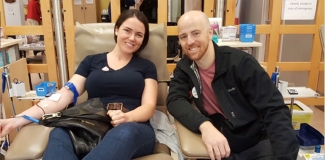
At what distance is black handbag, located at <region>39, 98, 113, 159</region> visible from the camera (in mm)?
1243

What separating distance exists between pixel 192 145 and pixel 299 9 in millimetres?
1672

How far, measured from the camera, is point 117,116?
4.33 feet

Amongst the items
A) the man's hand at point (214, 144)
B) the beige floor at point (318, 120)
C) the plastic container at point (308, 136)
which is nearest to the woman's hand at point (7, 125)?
the man's hand at point (214, 144)

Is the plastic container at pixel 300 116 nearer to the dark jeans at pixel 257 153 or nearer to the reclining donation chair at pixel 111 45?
the dark jeans at pixel 257 153

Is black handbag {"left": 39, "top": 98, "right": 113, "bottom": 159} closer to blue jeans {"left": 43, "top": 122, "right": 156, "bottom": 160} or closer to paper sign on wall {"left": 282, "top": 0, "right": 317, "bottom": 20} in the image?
blue jeans {"left": 43, "top": 122, "right": 156, "bottom": 160}

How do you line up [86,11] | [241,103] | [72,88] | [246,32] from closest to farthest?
[241,103]
[72,88]
[246,32]
[86,11]

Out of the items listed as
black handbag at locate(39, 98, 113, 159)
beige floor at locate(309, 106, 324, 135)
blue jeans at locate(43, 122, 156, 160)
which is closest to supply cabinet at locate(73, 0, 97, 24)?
beige floor at locate(309, 106, 324, 135)

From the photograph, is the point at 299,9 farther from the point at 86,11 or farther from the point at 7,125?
the point at 86,11

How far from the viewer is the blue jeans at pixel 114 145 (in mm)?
1113

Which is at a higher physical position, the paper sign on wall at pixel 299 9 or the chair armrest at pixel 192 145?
the paper sign on wall at pixel 299 9

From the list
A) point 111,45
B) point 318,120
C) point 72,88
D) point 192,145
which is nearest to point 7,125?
point 72,88

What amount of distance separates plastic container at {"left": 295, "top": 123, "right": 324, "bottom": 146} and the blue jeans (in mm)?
1017

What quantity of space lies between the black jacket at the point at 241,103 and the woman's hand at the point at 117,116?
0.24 m

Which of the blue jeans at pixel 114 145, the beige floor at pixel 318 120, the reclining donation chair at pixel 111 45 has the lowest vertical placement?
the beige floor at pixel 318 120
